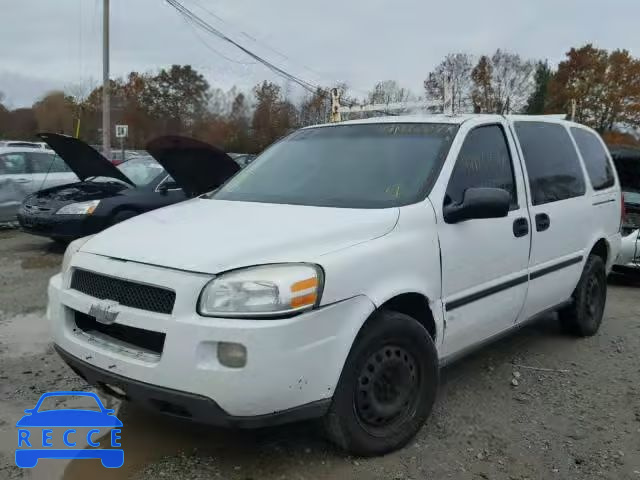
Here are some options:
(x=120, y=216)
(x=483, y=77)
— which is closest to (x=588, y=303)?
(x=120, y=216)

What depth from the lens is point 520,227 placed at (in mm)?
3994

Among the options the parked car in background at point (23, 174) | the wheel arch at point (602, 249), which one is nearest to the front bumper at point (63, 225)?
the parked car in background at point (23, 174)

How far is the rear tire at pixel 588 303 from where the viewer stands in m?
5.06

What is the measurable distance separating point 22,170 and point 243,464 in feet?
32.0

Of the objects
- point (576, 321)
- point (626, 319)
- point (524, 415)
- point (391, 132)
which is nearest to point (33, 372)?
point (391, 132)

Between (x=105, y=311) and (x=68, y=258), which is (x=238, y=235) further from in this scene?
(x=68, y=258)

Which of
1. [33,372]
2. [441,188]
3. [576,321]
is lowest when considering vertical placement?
[33,372]

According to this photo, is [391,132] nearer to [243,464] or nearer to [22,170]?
[243,464]

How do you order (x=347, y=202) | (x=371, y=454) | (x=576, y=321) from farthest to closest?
(x=576, y=321)
(x=347, y=202)
(x=371, y=454)

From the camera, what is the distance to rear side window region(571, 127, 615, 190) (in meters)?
5.15

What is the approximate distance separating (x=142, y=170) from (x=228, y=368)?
824 cm

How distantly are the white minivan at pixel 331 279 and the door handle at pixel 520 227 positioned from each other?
0.02m

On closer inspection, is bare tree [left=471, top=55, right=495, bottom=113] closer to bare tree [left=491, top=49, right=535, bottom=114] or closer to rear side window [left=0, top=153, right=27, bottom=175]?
bare tree [left=491, top=49, right=535, bottom=114]

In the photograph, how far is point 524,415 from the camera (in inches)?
146
